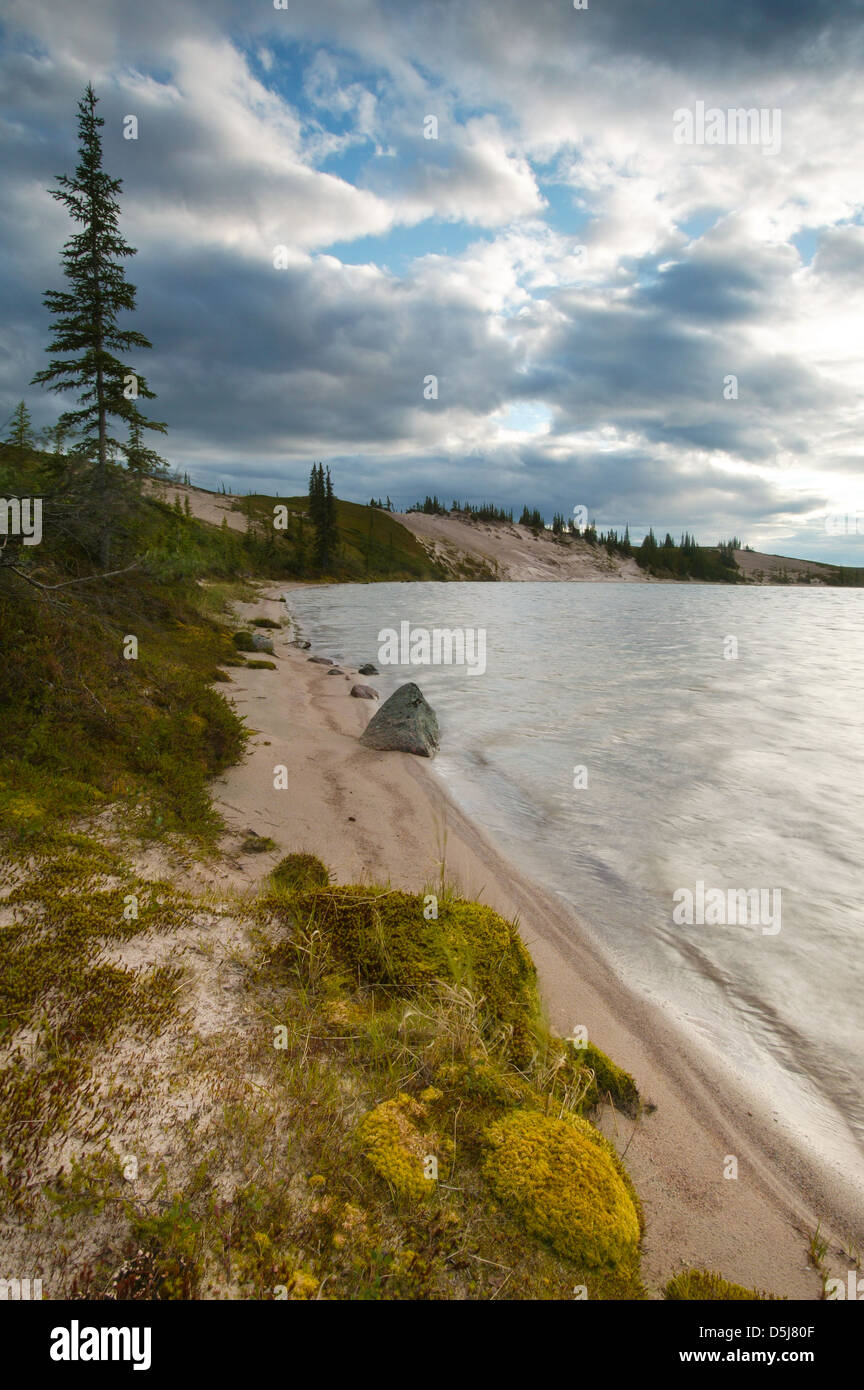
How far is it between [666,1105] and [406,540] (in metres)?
153

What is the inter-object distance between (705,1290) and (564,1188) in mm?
719

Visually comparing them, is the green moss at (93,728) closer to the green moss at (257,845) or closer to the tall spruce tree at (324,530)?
the green moss at (257,845)

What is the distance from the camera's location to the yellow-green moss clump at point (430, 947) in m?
4.44

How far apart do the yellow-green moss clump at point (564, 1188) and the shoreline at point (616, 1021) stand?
26 cm

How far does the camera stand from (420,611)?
51.2 metres

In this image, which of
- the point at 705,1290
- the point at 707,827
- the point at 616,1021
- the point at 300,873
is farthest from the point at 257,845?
the point at 707,827

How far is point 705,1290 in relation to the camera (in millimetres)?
2801

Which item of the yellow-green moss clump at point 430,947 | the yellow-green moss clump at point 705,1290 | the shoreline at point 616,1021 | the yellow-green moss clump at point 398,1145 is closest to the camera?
the yellow-green moss clump at point 705,1290

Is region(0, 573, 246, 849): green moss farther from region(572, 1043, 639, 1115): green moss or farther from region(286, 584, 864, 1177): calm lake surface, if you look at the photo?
region(572, 1043, 639, 1115): green moss

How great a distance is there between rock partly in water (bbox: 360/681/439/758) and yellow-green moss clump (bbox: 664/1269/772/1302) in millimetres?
9292

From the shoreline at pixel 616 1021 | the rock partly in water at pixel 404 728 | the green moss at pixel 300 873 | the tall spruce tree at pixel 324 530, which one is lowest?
the shoreline at pixel 616 1021

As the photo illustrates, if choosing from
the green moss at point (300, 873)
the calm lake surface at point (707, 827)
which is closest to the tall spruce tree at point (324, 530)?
the calm lake surface at point (707, 827)

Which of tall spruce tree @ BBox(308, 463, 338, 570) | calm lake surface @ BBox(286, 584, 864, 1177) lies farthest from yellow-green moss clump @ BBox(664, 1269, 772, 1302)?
tall spruce tree @ BBox(308, 463, 338, 570)

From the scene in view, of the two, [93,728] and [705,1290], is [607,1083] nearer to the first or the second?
[705,1290]
